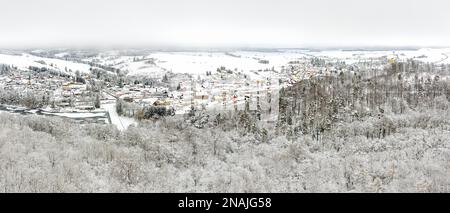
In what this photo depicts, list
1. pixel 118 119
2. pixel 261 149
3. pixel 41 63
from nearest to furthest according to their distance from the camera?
pixel 261 149, pixel 118 119, pixel 41 63

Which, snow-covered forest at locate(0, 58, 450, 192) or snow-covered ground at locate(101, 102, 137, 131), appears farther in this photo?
snow-covered ground at locate(101, 102, 137, 131)

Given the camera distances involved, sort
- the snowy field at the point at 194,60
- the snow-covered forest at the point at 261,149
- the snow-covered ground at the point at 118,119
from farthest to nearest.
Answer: the snowy field at the point at 194,60, the snow-covered ground at the point at 118,119, the snow-covered forest at the point at 261,149

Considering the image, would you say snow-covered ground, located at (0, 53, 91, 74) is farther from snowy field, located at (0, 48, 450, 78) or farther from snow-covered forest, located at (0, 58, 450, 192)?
snow-covered forest, located at (0, 58, 450, 192)

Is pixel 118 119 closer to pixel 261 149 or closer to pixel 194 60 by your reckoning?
pixel 261 149

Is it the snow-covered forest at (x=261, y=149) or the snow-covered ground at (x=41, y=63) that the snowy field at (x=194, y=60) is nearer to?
the snow-covered ground at (x=41, y=63)

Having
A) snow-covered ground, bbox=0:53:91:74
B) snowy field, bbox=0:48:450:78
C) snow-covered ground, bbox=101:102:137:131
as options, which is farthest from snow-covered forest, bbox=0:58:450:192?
snow-covered ground, bbox=0:53:91:74

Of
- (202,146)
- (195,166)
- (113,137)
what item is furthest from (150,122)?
(195,166)

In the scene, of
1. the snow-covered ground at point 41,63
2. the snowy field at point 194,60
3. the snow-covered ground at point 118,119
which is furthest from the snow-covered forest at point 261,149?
the snow-covered ground at point 41,63

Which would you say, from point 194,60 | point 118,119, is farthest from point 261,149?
point 194,60

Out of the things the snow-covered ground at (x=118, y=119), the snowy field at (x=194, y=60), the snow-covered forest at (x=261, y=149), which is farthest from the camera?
the snowy field at (x=194, y=60)
